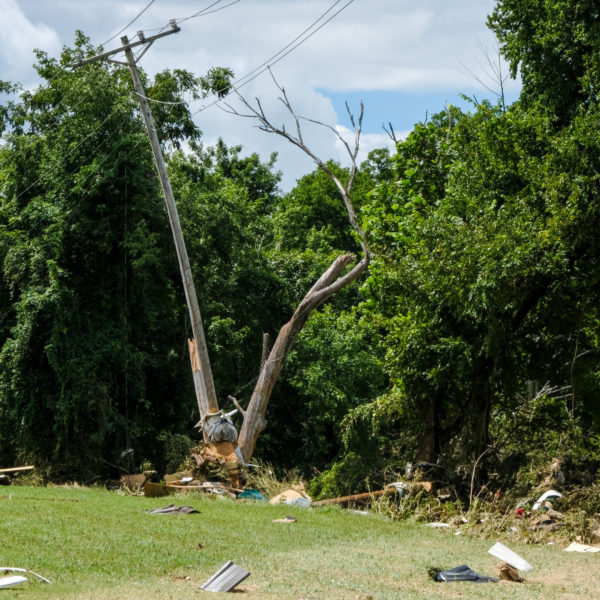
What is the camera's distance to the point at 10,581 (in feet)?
23.5

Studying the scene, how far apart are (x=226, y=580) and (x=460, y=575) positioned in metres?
2.48

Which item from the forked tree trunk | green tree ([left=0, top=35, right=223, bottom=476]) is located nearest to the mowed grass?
the forked tree trunk

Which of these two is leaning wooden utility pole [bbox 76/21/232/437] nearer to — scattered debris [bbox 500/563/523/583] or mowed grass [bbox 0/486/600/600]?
mowed grass [bbox 0/486/600/600]

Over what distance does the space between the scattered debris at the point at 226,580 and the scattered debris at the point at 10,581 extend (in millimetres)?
1520

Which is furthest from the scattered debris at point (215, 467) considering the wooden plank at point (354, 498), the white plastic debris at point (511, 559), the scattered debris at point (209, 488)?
the white plastic debris at point (511, 559)

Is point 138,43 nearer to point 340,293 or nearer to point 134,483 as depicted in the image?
point 134,483

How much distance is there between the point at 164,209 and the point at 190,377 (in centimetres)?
472

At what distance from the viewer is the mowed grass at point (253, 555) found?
7.75 metres

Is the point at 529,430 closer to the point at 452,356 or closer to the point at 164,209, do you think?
the point at 452,356

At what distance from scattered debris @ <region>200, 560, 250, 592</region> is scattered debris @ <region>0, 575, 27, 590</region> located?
4.99 ft

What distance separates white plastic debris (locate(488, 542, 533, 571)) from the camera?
373 inches

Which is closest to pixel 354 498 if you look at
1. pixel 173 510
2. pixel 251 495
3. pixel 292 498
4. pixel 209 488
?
pixel 292 498

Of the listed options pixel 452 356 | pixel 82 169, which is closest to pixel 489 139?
pixel 452 356

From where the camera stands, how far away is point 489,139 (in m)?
16.3
